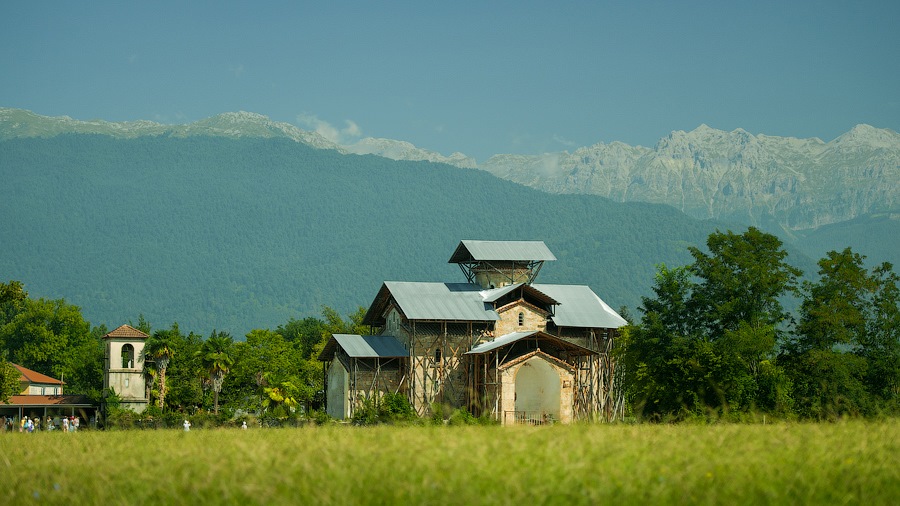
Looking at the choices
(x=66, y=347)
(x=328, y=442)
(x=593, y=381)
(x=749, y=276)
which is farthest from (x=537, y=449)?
(x=66, y=347)

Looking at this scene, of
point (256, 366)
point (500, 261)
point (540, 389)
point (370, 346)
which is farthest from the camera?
point (256, 366)

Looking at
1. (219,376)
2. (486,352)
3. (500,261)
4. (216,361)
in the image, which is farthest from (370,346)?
(219,376)

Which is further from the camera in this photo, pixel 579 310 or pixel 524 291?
pixel 579 310

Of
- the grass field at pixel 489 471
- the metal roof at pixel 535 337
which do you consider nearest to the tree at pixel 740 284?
the metal roof at pixel 535 337

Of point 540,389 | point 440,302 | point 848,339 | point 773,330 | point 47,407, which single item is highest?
point 440,302

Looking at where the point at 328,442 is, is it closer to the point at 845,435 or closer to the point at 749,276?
the point at 845,435

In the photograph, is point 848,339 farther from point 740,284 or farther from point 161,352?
point 161,352

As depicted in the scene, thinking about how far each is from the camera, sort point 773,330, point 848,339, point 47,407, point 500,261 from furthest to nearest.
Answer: point 47,407, point 500,261, point 773,330, point 848,339

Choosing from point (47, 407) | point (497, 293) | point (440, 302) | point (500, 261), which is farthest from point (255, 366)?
point (497, 293)

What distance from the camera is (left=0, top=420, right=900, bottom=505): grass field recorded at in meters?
10.8

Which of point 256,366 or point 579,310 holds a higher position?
point 579,310

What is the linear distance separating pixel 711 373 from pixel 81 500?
3398 cm

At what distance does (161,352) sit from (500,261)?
2279cm

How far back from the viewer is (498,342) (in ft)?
183
